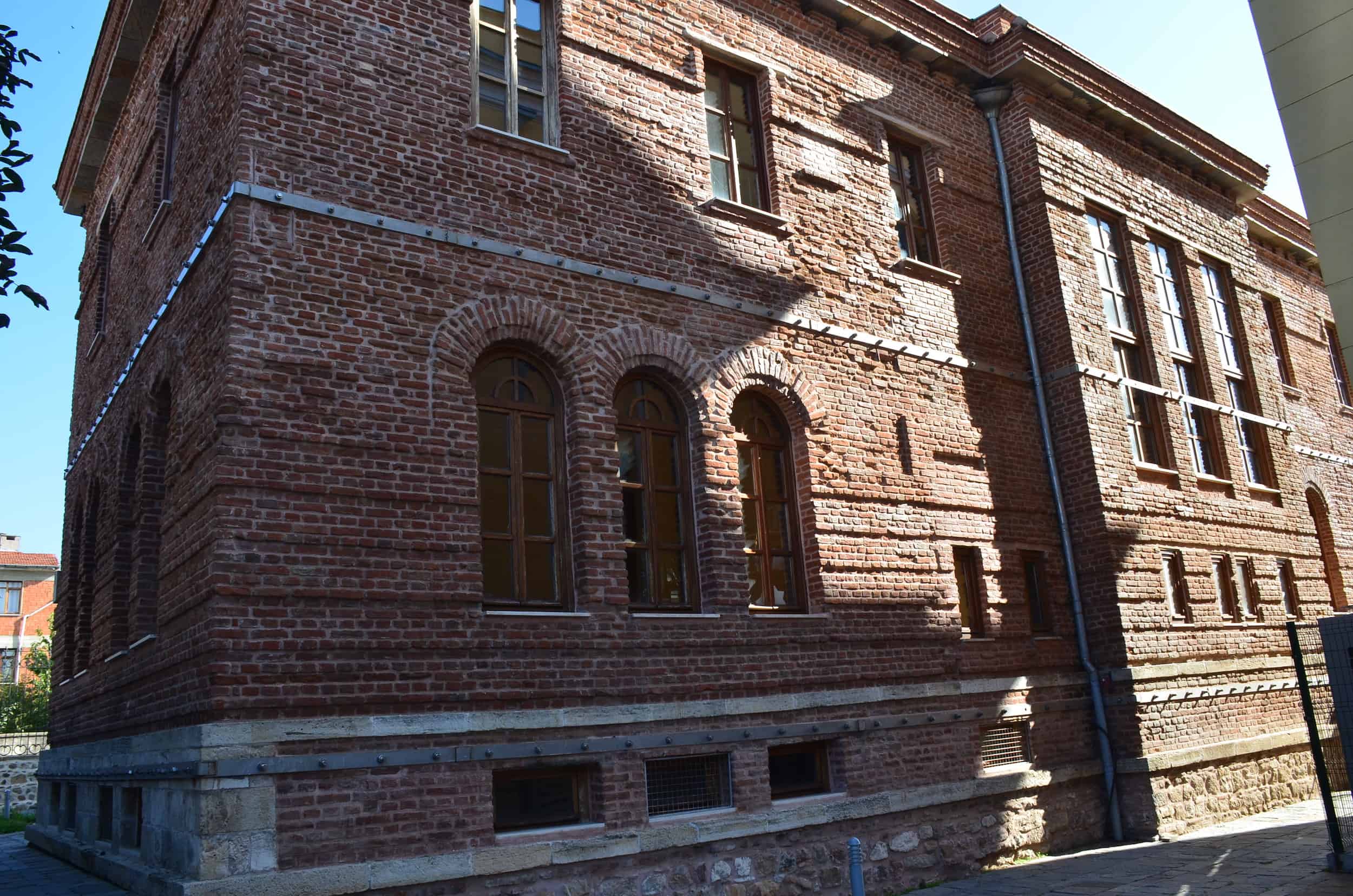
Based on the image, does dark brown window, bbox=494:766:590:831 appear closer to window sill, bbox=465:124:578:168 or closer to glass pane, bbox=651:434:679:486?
glass pane, bbox=651:434:679:486

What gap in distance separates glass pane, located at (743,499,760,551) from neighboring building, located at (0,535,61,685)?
160 ft

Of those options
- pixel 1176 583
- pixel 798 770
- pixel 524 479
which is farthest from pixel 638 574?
pixel 1176 583

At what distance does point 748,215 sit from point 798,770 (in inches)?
211

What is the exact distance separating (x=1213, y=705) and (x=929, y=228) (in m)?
6.83

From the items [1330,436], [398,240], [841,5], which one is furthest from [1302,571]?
[398,240]

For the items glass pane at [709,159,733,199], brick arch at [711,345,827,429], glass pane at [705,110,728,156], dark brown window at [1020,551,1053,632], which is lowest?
dark brown window at [1020,551,1053,632]

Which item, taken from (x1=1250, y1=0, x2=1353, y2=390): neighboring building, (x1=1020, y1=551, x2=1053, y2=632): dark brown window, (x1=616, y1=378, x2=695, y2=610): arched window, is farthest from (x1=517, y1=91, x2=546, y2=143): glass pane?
(x1=1020, y1=551, x2=1053, y2=632): dark brown window

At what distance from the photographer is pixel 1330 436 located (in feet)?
61.2

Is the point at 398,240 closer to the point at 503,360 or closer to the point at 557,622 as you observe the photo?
the point at 503,360

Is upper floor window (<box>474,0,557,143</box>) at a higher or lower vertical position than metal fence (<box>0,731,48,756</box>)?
higher

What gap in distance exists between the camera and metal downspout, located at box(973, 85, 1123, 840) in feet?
38.2

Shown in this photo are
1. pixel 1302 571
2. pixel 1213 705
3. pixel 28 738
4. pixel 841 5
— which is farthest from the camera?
pixel 28 738

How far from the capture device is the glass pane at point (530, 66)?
9398 mm

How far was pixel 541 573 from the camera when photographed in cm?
830
